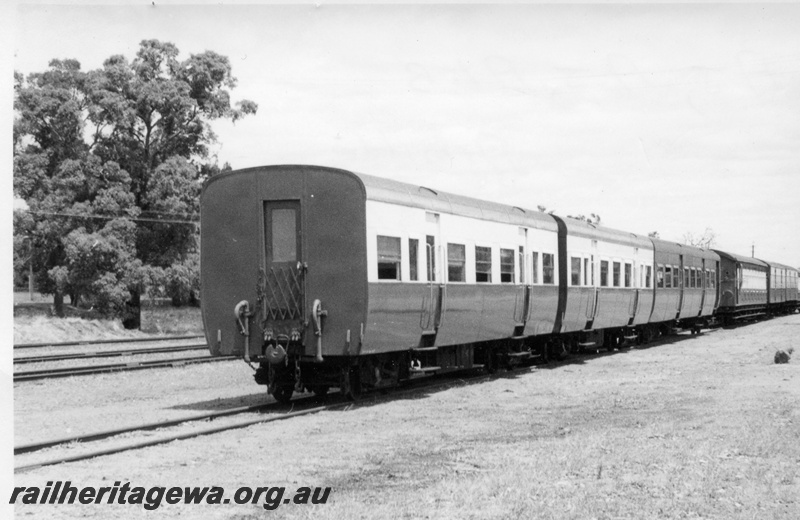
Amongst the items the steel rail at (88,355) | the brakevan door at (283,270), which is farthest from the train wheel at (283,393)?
the steel rail at (88,355)

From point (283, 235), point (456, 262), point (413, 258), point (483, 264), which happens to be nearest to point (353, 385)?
point (413, 258)

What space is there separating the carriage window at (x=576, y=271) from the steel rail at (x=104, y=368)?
8286 millimetres

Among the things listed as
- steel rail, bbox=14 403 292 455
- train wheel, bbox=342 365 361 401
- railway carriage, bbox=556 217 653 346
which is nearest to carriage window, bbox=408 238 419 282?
train wheel, bbox=342 365 361 401

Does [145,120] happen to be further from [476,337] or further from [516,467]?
[516,467]

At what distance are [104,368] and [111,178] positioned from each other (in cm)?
1809

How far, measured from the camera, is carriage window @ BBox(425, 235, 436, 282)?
51.7 feet

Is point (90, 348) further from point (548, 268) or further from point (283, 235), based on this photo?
point (283, 235)

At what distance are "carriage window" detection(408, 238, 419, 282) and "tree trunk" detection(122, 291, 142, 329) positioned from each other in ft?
80.9

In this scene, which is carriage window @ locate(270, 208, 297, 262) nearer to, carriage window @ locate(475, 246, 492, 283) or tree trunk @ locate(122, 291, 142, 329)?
carriage window @ locate(475, 246, 492, 283)

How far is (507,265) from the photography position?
63.5 ft

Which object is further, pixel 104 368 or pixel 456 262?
pixel 104 368

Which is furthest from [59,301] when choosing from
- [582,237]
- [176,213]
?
[582,237]

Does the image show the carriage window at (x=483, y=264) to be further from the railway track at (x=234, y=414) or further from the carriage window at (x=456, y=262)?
the railway track at (x=234, y=414)

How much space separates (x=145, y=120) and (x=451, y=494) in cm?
3317
